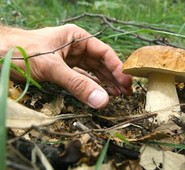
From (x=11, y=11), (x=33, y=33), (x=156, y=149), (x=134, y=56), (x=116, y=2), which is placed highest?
(x=116, y=2)

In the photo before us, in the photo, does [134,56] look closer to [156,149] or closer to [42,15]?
[156,149]

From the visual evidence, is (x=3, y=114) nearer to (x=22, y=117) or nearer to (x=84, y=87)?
(x=22, y=117)

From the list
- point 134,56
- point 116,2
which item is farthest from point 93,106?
point 116,2

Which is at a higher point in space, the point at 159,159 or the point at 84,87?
the point at 84,87

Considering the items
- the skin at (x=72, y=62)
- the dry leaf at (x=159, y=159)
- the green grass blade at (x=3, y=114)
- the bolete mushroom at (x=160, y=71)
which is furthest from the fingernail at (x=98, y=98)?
the green grass blade at (x=3, y=114)

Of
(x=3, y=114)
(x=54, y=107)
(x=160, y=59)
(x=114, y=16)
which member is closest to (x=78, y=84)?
(x=54, y=107)

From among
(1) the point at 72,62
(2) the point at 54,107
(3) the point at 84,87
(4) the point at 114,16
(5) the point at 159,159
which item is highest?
(4) the point at 114,16
